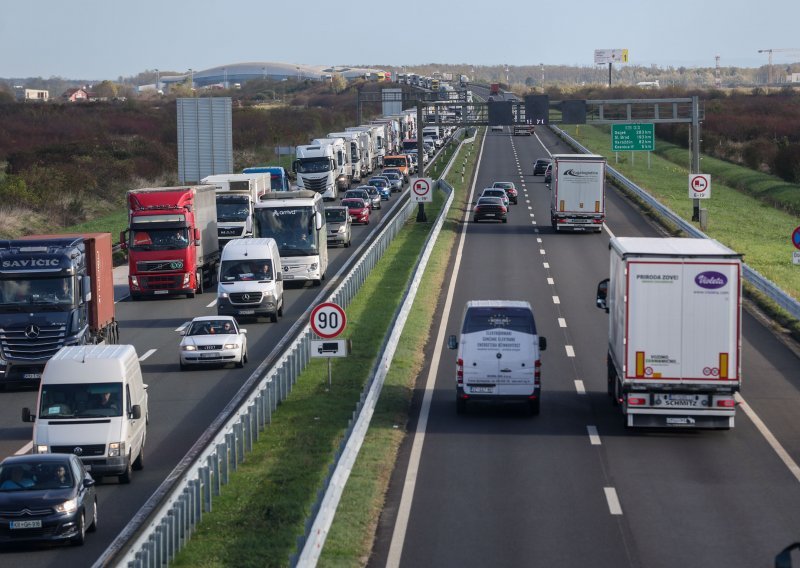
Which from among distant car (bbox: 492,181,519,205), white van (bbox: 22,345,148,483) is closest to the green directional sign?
distant car (bbox: 492,181,519,205)

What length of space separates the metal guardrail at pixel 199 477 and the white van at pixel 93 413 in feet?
3.18

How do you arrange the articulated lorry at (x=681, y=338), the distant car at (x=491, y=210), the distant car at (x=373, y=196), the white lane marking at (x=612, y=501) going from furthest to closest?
1. the distant car at (x=373, y=196)
2. the distant car at (x=491, y=210)
3. the articulated lorry at (x=681, y=338)
4. the white lane marking at (x=612, y=501)

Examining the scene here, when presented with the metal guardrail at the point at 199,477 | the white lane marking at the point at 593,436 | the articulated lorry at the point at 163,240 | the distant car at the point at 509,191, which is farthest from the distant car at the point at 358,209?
the white lane marking at the point at 593,436

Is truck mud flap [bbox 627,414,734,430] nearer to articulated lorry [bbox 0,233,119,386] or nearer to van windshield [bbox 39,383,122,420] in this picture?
van windshield [bbox 39,383,122,420]

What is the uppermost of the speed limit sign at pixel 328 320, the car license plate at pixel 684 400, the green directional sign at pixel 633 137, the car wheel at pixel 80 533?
the green directional sign at pixel 633 137

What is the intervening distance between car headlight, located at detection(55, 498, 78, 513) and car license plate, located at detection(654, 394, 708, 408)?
10.6 m

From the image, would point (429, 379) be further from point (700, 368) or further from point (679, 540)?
point (679, 540)

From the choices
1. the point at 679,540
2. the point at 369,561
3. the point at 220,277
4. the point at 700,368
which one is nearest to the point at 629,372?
the point at 700,368

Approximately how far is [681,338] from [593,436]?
2.41 m

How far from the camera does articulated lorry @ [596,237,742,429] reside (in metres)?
22.2

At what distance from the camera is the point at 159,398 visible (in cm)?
2769

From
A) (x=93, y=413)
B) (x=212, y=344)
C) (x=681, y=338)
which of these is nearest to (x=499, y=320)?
(x=681, y=338)

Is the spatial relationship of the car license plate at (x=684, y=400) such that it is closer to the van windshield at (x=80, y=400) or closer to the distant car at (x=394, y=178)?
the van windshield at (x=80, y=400)

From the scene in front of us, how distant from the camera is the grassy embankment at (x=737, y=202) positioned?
162 feet
